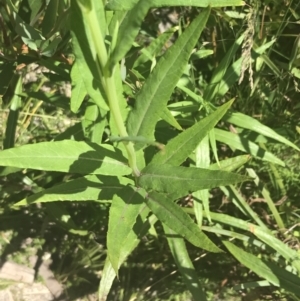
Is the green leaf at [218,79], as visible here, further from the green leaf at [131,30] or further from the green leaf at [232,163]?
the green leaf at [131,30]

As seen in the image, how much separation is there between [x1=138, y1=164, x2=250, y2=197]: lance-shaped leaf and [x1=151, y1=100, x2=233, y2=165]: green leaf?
35mm

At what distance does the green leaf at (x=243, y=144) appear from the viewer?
1.27 metres

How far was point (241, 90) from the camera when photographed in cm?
142

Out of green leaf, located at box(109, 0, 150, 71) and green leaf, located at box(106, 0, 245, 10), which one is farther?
green leaf, located at box(106, 0, 245, 10)

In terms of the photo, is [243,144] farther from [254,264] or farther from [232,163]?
[254,264]

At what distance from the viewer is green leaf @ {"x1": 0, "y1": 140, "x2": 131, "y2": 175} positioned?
79 cm

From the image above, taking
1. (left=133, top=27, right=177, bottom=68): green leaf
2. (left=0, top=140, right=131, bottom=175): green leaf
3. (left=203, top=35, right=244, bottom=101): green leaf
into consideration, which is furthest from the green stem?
(left=203, top=35, right=244, bottom=101): green leaf

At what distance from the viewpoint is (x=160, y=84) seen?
2.50 feet

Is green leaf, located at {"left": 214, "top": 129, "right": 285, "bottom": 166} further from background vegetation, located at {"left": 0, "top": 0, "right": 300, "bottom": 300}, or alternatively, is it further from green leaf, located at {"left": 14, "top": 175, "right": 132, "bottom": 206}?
green leaf, located at {"left": 14, "top": 175, "right": 132, "bottom": 206}

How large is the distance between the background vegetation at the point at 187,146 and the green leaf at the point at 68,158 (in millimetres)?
54

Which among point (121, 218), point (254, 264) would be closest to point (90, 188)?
point (121, 218)

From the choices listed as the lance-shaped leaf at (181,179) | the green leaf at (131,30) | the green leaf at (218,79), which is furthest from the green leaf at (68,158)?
the green leaf at (218,79)

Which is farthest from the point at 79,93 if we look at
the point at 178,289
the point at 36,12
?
the point at 178,289

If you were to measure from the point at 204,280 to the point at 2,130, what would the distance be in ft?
2.78
